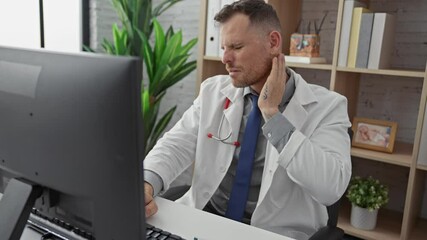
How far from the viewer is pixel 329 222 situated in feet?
4.31

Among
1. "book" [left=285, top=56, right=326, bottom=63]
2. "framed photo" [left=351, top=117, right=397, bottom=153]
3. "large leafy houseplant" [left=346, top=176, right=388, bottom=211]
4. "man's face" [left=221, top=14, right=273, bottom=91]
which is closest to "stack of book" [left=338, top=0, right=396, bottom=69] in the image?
"book" [left=285, top=56, right=326, bottom=63]

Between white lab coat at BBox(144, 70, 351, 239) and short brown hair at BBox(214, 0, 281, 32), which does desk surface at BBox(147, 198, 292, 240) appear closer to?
white lab coat at BBox(144, 70, 351, 239)

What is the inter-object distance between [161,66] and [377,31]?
133cm

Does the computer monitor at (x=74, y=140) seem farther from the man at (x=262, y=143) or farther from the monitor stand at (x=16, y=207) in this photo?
the man at (x=262, y=143)

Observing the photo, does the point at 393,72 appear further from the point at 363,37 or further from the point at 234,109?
the point at 234,109

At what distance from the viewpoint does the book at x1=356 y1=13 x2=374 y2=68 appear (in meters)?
2.01

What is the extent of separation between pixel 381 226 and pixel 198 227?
5.20 feet

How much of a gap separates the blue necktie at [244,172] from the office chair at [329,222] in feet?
0.70

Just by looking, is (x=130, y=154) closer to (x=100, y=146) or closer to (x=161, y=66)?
(x=100, y=146)

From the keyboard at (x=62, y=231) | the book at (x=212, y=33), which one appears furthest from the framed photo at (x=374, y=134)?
the keyboard at (x=62, y=231)

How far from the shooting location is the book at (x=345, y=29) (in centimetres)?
203

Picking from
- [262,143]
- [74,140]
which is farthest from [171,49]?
[74,140]

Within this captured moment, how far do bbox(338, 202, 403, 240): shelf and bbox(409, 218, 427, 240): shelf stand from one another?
0.08m

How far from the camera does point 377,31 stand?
201cm
